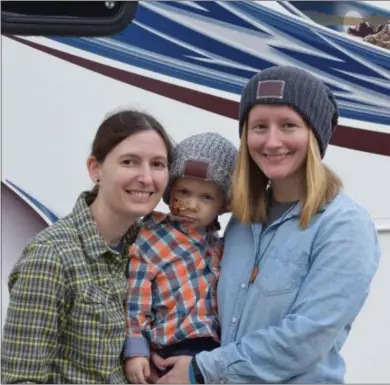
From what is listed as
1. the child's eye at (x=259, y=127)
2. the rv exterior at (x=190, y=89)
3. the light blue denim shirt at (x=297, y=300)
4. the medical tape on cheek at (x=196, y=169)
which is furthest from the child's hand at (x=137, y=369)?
the rv exterior at (x=190, y=89)

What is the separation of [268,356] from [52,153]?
127 centimetres

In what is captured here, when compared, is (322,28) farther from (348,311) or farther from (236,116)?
(348,311)

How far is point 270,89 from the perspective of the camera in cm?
183

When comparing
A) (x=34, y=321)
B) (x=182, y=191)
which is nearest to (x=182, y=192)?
(x=182, y=191)

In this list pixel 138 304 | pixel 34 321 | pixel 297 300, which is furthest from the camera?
pixel 138 304

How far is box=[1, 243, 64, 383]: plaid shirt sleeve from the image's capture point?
163cm

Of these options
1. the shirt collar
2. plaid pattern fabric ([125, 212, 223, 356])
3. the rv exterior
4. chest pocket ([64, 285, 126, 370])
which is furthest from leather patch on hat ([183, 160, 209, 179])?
the rv exterior

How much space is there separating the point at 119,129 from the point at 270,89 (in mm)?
396

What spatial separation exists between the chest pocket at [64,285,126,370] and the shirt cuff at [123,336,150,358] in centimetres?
7

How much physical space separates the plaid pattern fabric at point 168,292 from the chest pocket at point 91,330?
10 cm

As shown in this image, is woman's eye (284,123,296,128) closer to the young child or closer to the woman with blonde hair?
the woman with blonde hair

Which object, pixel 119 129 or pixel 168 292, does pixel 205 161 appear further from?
pixel 168 292

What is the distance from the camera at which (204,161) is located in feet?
6.48

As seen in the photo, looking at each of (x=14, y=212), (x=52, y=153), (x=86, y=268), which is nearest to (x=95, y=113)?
(x=52, y=153)
